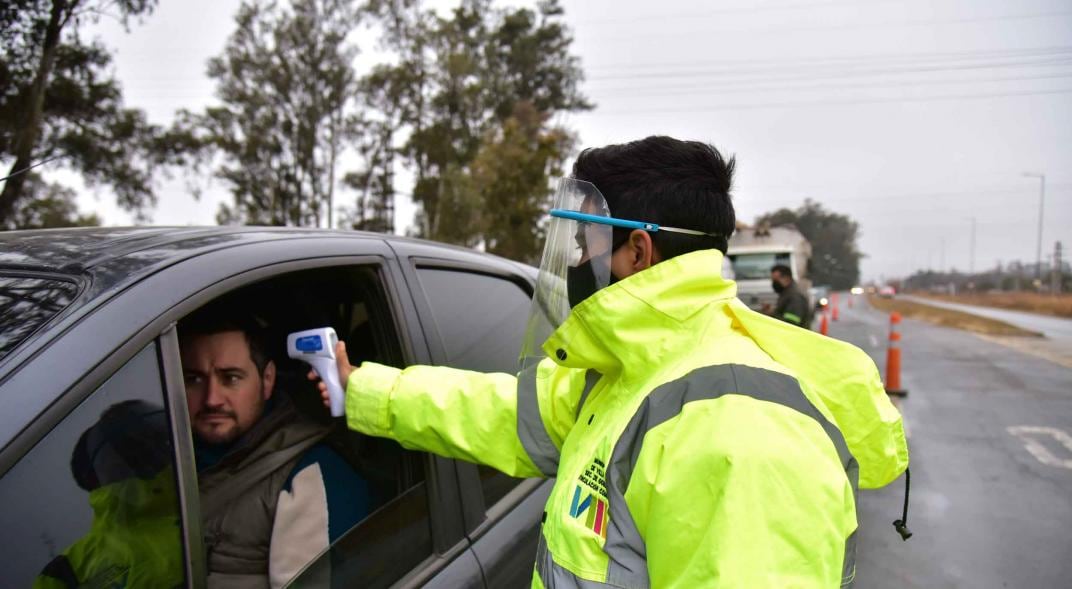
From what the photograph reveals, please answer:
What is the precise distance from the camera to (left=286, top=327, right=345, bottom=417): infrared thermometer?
1.75 metres

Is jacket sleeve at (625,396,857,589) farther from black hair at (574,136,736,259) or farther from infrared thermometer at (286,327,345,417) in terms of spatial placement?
infrared thermometer at (286,327,345,417)

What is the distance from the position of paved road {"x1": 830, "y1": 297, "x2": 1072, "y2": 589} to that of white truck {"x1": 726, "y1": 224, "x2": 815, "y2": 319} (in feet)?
24.4

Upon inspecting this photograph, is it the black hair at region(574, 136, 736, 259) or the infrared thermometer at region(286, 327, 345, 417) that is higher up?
the black hair at region(574, 136, 736, 259)

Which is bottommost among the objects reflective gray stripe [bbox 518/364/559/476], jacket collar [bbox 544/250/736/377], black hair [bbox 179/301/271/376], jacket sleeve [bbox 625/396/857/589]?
reflective gray stripe [bbox 518/364/559/476]

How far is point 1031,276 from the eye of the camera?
5775 centimetres

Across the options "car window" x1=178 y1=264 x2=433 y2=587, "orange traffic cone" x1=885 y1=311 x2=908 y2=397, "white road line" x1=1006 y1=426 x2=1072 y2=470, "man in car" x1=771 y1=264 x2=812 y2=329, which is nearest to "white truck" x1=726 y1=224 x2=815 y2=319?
"man in car" x1=771 y1=264 x2=812 y2=329

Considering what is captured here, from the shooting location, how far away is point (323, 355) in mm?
1785

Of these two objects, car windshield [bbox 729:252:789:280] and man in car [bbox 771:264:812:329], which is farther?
car windshield [bbox 729:252:789:280]

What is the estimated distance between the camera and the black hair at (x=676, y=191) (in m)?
1.28

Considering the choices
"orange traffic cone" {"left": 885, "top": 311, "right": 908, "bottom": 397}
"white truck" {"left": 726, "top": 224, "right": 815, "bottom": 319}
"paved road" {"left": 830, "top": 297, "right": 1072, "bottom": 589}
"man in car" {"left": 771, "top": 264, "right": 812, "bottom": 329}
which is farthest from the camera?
"white truck" {"left": 726, "top": 224, "right": 815, "bottom": 319}

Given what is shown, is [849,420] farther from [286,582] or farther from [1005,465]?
[1005,465]

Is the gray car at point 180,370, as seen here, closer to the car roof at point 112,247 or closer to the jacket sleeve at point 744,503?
the car roof at point 112,247

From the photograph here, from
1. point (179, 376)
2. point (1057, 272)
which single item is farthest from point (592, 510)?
point (1057, 272)

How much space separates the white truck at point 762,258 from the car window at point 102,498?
1534cm
